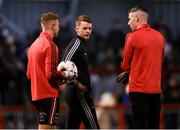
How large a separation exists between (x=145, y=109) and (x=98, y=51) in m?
8.60

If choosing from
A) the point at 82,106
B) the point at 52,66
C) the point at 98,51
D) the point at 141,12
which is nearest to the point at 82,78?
the point at 82,106

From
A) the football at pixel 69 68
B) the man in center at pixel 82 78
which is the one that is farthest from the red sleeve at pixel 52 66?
the man in center at pixel 82 78

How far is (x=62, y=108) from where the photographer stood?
15773 millimetres

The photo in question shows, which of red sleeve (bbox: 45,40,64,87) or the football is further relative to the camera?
the football

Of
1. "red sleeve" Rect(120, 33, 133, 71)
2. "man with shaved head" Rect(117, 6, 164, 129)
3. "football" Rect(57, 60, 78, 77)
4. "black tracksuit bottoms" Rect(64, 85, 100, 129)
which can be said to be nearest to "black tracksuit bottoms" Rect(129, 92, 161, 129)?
"man with shaved head" Rect(117, 6, 164, 129)

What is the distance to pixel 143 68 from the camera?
9.88 metres

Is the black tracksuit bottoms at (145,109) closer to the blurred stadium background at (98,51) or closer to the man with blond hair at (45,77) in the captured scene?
A: the man with blond hair at (45,77)

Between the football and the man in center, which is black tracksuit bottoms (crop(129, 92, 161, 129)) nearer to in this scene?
the man in center

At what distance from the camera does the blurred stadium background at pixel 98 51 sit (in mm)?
15898

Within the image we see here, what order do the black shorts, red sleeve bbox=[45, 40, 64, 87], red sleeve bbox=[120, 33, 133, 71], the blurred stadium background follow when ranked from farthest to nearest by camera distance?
the blurred stadium background
the black shorts
red sleeve bbox=[120, 33, 133, 71]
red sleeve bbox=[45, 40, 64, 87]

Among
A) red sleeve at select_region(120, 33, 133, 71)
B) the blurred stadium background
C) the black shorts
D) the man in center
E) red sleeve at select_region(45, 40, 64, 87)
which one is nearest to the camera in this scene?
red sleeve at select_region(45, 40, 64, 87)

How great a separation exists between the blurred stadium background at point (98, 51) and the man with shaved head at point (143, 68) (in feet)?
18.8

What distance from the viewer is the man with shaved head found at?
32.3 feet

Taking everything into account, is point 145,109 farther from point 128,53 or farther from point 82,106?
point 82,106
